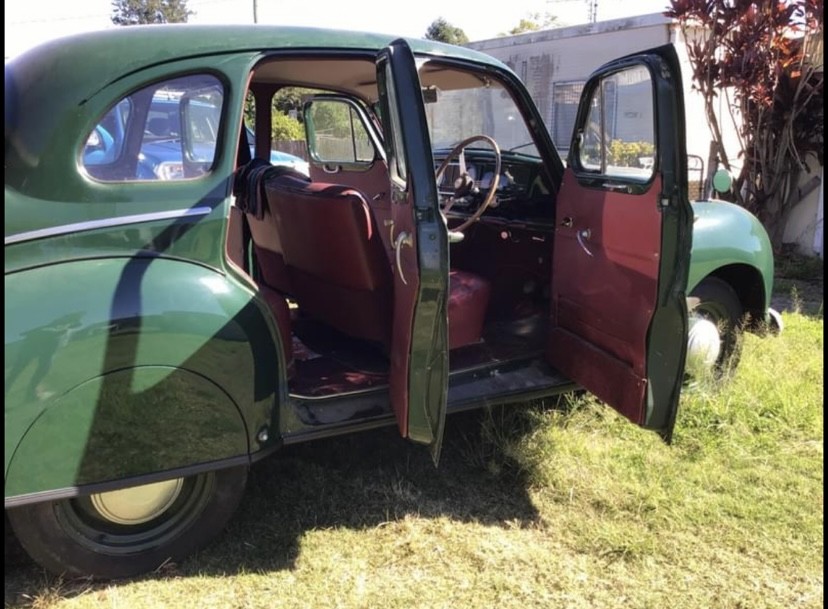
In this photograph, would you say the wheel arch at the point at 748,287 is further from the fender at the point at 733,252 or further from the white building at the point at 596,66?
the white building at the point at 596,66

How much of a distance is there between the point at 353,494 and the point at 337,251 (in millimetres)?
1051

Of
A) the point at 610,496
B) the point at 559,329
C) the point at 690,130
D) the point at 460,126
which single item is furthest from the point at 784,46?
the point at 610,496

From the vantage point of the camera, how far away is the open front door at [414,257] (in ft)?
7.00

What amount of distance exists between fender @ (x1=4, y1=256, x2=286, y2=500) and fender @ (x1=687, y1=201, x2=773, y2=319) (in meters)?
2.22

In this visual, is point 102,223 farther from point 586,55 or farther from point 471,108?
point 586,55

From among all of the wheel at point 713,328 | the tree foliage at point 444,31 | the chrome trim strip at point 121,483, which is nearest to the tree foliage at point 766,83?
the wheel at point 713,328

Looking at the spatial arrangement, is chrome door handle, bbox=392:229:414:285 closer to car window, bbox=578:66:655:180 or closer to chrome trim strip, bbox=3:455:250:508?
chrome trim strip, bbox=3:455:250:508

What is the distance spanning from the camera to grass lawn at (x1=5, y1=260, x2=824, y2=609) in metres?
2.35

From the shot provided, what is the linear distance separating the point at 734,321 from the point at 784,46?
459 cm

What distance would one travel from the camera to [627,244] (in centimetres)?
267

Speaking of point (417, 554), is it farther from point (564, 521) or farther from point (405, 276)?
point (405, 276)

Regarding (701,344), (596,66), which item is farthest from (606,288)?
(596,66)

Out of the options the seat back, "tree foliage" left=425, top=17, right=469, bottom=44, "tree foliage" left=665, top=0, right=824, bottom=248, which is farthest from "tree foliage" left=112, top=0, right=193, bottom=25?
the seat back

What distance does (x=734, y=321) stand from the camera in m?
3.76
